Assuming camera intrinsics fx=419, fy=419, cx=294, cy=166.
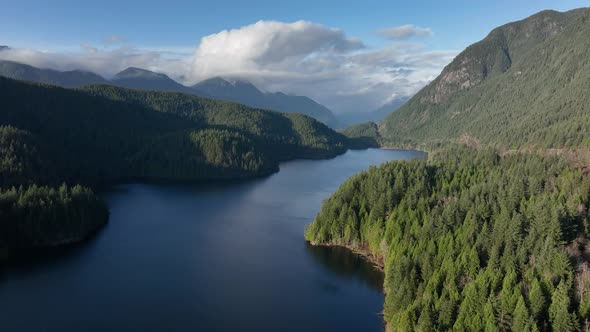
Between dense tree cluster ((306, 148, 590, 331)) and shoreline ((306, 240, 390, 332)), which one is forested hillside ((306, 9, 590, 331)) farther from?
shoreline ((306, 240, 390, 332))

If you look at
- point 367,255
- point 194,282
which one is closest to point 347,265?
point 367,255

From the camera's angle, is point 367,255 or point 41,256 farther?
point 367,255

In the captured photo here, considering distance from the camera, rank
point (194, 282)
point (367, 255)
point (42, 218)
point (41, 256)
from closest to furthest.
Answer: point (194, 282)
point (41, 256)
point (367, 255)
point (42, 218)

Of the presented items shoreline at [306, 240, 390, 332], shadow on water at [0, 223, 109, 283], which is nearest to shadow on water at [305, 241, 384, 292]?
shoreline at [306, 240, 390, 332]

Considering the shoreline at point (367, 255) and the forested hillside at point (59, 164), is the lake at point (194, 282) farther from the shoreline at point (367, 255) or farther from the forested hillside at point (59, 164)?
the forested hillside at point (59, 164)

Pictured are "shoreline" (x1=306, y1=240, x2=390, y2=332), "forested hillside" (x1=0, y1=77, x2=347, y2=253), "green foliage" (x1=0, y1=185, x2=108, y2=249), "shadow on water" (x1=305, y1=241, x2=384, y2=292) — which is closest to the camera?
"shadow on water" (x1=305, y1=241, x2=384, y2=292)

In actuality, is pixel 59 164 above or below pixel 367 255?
above

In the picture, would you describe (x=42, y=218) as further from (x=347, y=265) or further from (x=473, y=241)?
(x=473, y=241)
